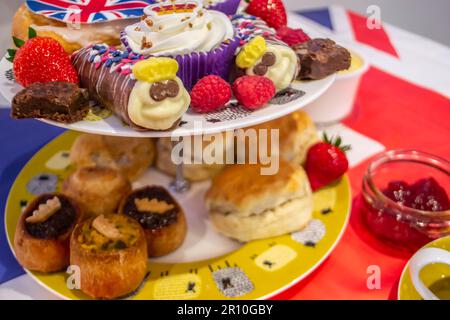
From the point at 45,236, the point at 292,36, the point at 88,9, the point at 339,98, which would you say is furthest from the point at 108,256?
the point at 339,98

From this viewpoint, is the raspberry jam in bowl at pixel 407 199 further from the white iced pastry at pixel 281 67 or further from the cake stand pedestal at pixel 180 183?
the cake stand pedestal at pixel 180 183

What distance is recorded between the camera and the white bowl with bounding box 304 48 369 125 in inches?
67.7

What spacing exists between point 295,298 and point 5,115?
1127 mm

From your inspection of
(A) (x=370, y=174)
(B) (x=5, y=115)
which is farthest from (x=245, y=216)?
(B) (x=5, y=115)

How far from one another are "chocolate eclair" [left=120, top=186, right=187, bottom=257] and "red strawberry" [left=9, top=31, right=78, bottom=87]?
394 millimetres

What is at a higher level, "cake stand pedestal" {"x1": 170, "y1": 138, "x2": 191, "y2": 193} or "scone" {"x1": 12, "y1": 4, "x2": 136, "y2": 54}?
"scone" {"x1": 12, "y1": 4, "x2": 136, "y2": 54}

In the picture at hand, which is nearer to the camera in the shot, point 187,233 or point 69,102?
point 69,102

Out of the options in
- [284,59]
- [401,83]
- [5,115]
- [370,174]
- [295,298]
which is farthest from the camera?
[401,83]

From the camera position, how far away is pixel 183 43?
3.42 feet

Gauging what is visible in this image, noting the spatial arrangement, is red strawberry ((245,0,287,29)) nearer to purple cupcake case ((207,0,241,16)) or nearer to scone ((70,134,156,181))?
purple cupcake case ((207,0,241,16))

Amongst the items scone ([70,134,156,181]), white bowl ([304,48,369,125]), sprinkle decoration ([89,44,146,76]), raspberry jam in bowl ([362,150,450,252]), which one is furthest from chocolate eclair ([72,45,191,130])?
white bowl ([304,48,369,125])

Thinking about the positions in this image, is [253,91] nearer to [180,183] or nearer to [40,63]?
[40,63]

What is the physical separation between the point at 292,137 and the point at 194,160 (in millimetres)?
327

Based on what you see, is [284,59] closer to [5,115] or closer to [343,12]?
[5,115]
